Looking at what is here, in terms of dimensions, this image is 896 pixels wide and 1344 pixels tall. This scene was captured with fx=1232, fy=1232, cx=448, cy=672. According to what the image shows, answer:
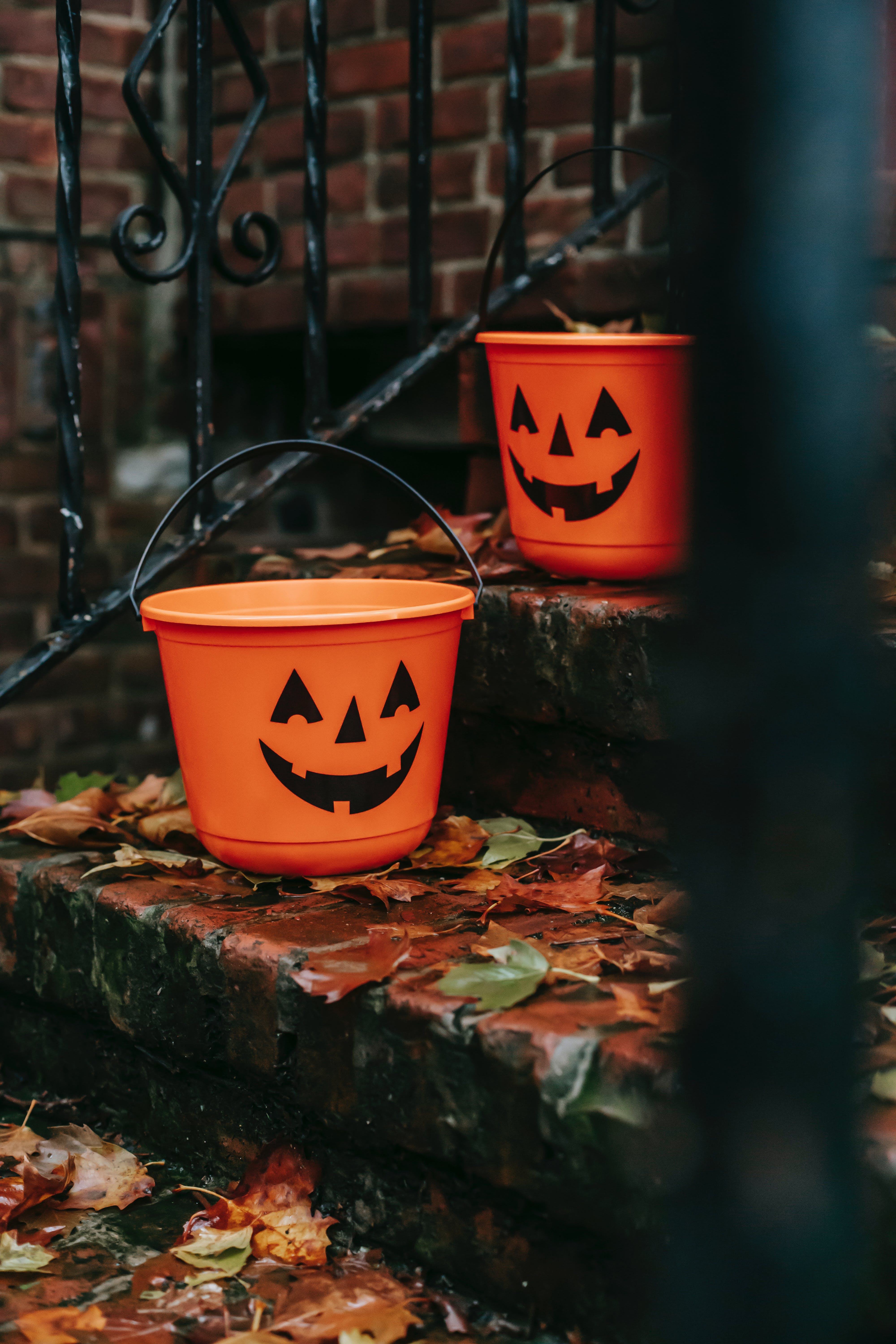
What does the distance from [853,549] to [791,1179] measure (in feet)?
0.55

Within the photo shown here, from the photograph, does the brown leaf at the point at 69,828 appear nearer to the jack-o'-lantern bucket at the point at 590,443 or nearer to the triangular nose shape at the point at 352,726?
the triangular nose shape at the point at 352,726

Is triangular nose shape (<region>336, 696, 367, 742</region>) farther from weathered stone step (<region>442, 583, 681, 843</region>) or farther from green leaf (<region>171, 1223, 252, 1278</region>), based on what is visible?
green leaf (<region>171, 1223, 252, 1278</region>)

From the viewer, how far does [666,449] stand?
4.28 feet

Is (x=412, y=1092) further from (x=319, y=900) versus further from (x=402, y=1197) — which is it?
(x=319, y=900)

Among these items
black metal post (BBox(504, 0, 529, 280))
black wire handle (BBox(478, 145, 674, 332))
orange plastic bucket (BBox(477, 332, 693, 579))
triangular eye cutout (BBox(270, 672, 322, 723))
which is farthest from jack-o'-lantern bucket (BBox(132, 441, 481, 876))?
black metal post (BBox(504, 0, 529, 280))

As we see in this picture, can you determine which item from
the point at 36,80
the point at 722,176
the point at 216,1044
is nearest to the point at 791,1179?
the point at 722,176

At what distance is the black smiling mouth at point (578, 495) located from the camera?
1.32 meters

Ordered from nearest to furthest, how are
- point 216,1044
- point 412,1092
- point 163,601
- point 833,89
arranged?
point 833,89, point 412,1092, point 216,1044, point 163,601

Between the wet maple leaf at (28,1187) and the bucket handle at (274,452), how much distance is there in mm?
499

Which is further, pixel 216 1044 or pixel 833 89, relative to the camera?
pixel 216 1044

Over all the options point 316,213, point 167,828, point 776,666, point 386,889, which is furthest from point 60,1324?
point 316,213

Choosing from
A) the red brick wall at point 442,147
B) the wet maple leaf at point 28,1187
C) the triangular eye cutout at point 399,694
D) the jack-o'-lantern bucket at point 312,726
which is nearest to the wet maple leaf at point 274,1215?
the wet maple leaf at point 28,1187

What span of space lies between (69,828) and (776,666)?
113cm

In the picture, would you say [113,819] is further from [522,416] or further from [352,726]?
[522,416]
